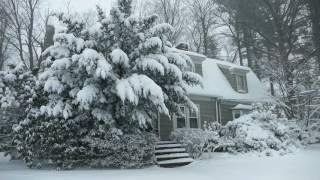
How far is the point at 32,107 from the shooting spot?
554 inches

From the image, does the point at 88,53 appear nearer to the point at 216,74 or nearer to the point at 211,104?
the point at 211,104

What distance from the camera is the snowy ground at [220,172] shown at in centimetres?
1078

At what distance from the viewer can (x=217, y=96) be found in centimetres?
2031

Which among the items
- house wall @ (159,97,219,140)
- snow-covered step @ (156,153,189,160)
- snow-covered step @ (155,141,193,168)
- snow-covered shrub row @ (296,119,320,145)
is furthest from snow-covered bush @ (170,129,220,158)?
snow-covered shrub row @ (296,119,320,145)

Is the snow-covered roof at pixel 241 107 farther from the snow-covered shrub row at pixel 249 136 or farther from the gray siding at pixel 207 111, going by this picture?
the snow-covered shrub row at pixel 249 136

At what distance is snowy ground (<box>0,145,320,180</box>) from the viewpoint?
10781mm

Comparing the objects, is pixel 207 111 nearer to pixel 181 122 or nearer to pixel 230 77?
pixel 181 122

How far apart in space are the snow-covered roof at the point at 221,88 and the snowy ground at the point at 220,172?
625cm

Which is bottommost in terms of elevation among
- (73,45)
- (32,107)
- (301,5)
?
(32,107)

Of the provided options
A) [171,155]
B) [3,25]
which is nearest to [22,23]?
[3,25]

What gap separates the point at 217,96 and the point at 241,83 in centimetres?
451

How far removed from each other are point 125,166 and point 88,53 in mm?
4151

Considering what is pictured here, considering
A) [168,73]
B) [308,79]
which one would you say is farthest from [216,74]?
[168,73]

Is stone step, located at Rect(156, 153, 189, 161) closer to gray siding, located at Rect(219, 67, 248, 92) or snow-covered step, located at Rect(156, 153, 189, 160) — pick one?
snow-covered step, located at Rect(156, 153, 189, 160)
